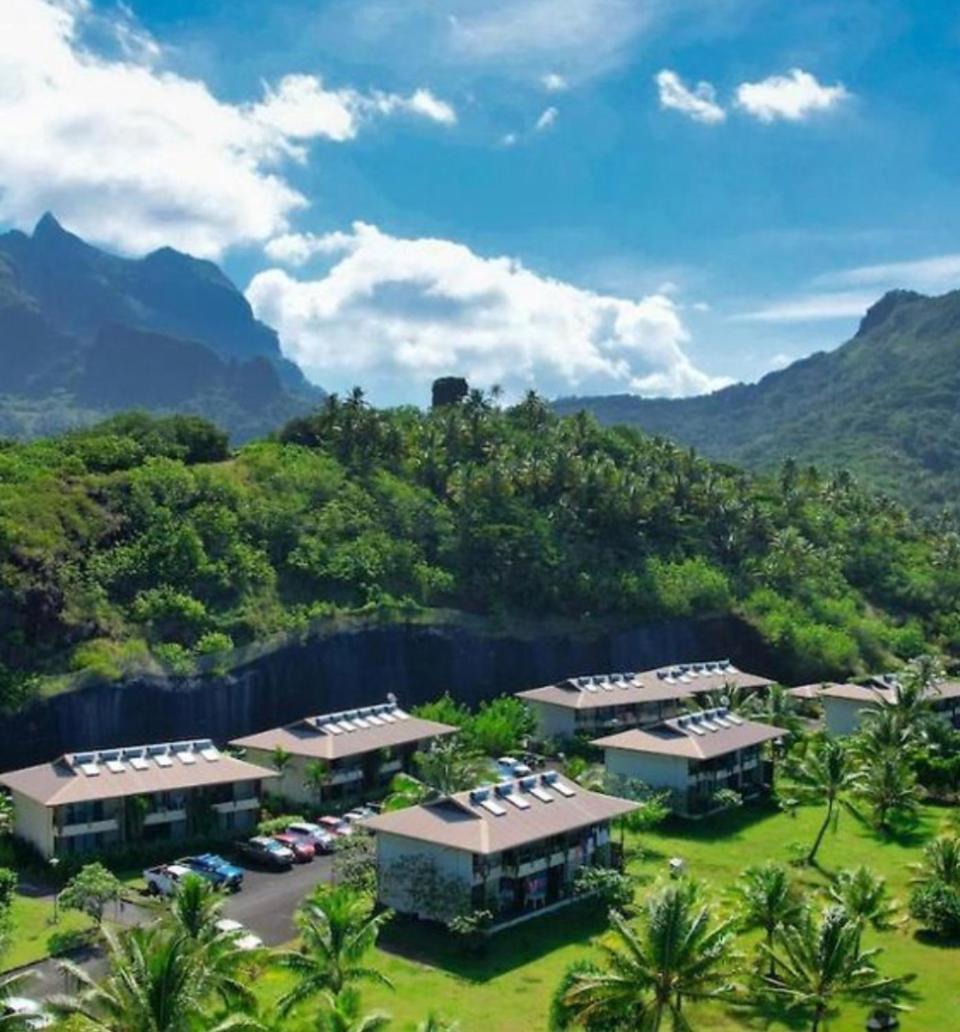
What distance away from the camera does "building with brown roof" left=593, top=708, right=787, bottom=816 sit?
6925cm

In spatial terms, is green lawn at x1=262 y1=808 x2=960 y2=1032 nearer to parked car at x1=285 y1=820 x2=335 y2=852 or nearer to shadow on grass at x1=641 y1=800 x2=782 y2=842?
shadow on grass at x1=641 y1=800 x2=782 y2=842

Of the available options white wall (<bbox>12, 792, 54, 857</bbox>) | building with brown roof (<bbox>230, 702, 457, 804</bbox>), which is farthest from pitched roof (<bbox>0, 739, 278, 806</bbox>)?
building with brown roof (<bbox>230, 702, 457, 804</bbox>)

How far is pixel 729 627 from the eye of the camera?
365 ft

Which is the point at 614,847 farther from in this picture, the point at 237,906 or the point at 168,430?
the point at 168,430

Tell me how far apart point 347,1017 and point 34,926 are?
23.3 m

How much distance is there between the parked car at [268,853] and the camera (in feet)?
192

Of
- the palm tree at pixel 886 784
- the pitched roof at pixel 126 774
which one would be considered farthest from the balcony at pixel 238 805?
the palm tree at pixel 886 784

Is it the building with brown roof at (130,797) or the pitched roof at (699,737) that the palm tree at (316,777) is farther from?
the pitched roof at (699,737)

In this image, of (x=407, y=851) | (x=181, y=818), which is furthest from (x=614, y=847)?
(x=181, y=818)

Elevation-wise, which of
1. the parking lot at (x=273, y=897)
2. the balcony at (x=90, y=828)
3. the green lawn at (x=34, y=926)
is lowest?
the parking lot at (x=273, y=897)

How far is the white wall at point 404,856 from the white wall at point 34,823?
1652 cm

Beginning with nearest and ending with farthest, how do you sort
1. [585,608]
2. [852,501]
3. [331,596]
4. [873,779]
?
[873,779]
[331,596]
[585,608]
[852,501]

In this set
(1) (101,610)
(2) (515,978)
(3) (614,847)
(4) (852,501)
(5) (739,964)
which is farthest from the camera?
(4) (852,501)

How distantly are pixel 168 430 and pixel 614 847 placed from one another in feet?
213
